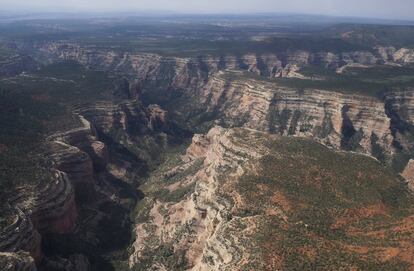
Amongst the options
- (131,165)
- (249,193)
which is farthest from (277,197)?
(131,165)

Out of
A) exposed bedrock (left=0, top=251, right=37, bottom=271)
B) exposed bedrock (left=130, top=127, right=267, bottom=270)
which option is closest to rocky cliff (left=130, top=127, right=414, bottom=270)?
exposed bedrock (left=130, top=127, right=267, bottom=270)

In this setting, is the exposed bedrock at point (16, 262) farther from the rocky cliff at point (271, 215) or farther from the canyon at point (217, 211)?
the rocky cliff at point (271, 215)

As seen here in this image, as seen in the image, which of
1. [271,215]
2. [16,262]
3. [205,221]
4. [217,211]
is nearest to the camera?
[16,262]

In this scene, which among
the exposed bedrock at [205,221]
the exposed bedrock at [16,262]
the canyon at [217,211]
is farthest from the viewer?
the exposed bedrock at [205,221]

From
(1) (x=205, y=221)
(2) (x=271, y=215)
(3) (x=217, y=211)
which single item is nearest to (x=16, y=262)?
(3) (x=217, y=211)

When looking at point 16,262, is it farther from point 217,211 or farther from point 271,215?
point 271,215

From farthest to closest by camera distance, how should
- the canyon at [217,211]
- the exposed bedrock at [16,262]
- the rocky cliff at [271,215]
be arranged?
the canyon at [217,211] → the rocky cliff at [271,215] → the exposed bedrock at [16,262]

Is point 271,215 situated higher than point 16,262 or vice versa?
point 271,215

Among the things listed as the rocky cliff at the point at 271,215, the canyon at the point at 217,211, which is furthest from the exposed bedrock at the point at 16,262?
the rocky cliff at the point at 271,215

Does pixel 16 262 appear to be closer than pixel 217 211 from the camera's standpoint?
Yes

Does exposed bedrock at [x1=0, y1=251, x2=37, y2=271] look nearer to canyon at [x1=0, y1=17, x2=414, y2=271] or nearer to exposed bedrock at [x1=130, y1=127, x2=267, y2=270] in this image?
canyon at [x1=0, y1=17, x2=414, y2=271]

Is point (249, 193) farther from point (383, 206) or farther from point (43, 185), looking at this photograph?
point (43, 185)

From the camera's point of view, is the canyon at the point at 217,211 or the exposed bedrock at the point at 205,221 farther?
the exposed bedrock at the point at 205,221
